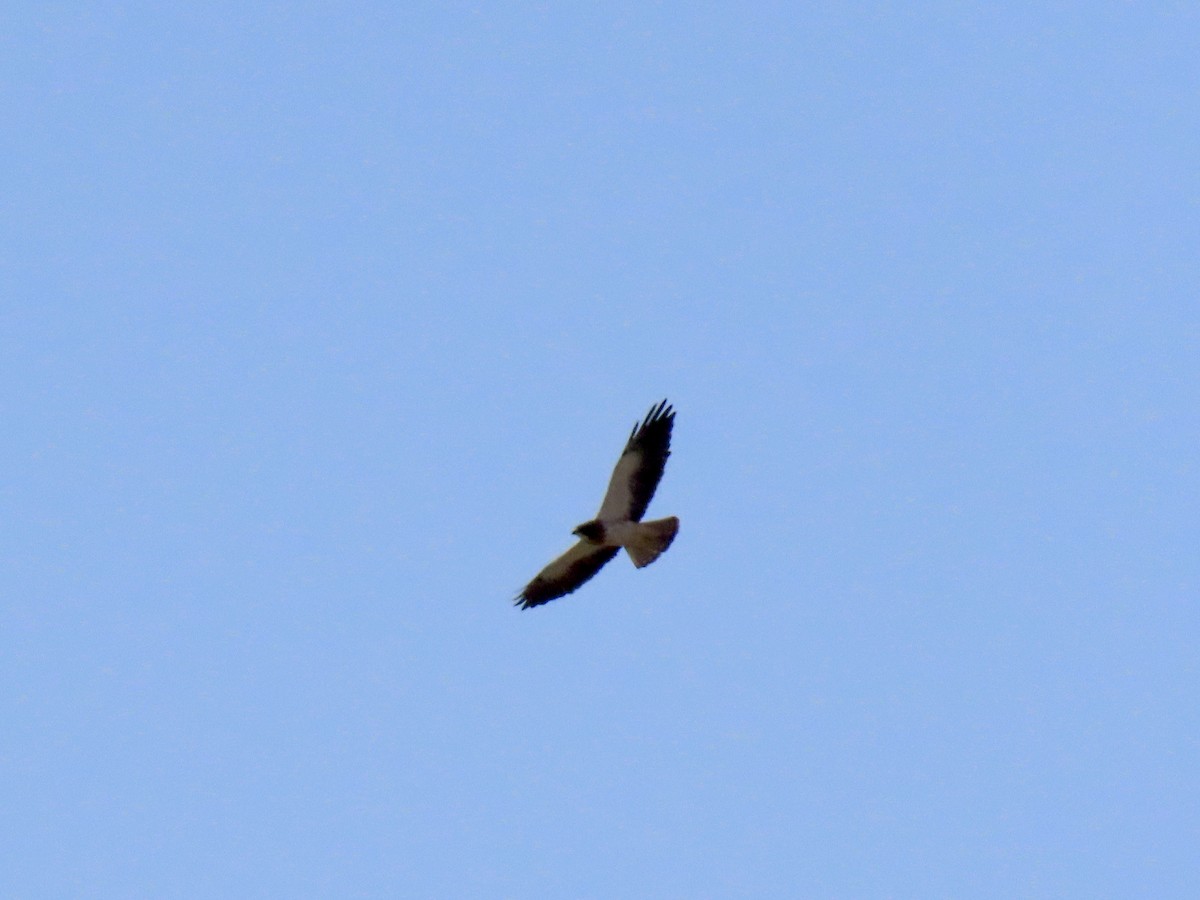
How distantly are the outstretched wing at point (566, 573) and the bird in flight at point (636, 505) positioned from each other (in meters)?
0.03

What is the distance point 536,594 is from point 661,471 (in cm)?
227

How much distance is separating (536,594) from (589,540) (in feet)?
4.50

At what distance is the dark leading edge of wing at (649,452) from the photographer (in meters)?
17.7

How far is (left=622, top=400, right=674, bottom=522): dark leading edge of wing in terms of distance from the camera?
17.7 m

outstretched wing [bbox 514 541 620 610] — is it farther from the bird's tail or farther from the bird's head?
the bird's tail

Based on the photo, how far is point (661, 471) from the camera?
17.8 m

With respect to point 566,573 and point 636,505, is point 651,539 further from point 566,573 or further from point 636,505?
point 566,573

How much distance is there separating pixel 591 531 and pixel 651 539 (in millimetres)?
663

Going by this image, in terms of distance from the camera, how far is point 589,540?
1791 centimetres

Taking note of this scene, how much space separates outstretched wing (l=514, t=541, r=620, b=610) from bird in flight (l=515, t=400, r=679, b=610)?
3cm

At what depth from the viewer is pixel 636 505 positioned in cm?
1772

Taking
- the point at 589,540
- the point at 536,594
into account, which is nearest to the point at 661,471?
the point at 589,540

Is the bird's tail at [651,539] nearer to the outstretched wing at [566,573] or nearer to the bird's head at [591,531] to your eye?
the bird's head at [591,531]

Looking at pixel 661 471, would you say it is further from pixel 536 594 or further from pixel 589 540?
pixel 536 594
